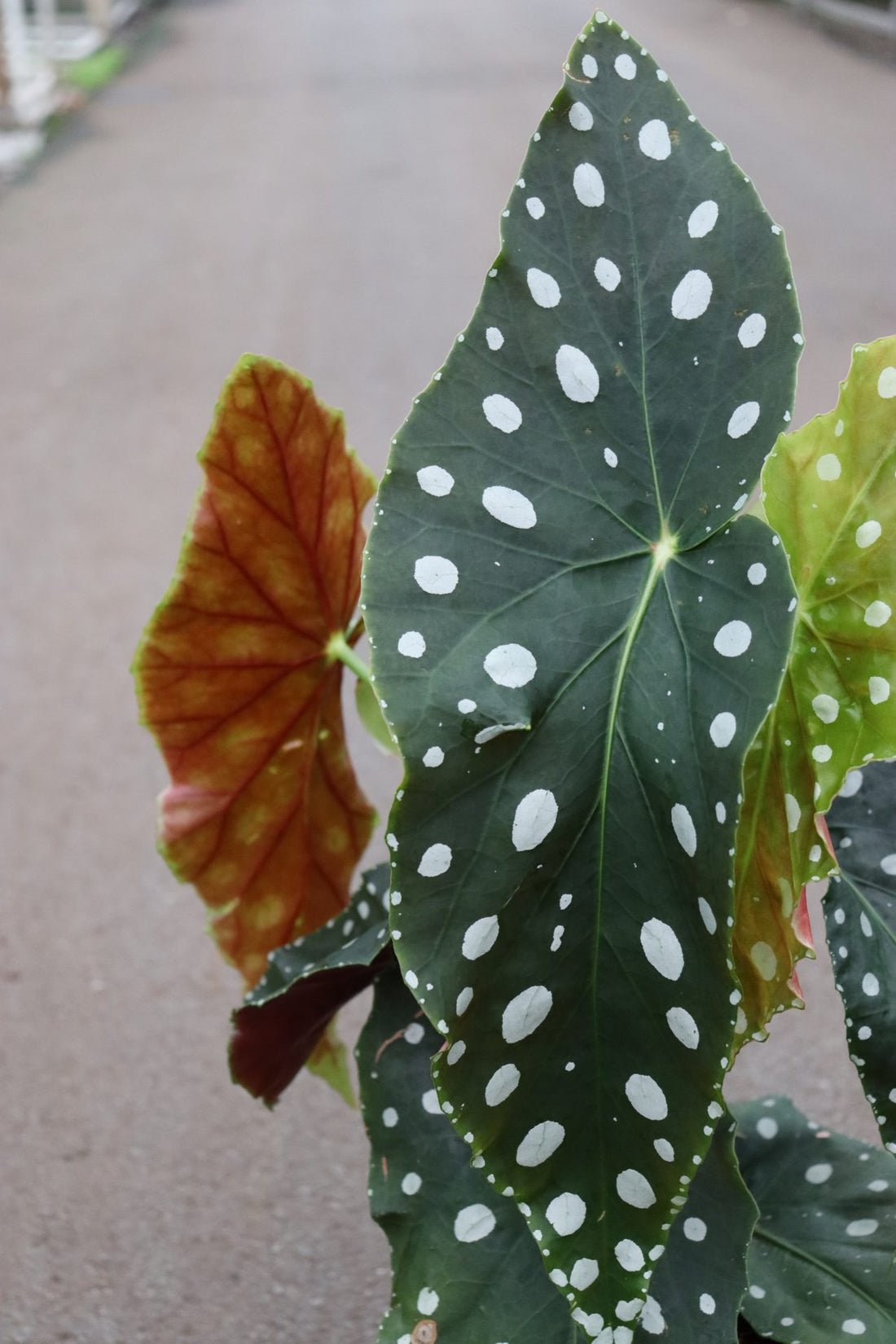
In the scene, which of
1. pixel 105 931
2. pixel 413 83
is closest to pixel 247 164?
pixel 413 83

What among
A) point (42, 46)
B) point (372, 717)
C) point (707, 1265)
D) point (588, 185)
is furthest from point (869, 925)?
point (42, 46)

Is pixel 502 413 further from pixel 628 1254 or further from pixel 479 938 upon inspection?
pixel 628 1254

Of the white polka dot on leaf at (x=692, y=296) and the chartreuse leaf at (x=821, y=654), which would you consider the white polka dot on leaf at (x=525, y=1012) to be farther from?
the white polka dot on leaf at (x=692, y=296)

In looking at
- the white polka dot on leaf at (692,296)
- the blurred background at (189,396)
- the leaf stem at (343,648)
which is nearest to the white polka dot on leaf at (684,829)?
the white polka dot on leaf at (692,296)

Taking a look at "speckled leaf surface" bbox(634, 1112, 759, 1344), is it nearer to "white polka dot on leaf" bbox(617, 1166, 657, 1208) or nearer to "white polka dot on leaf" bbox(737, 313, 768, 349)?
"white polka dot on leaf" bbox(617, 1166, 657, 1208)

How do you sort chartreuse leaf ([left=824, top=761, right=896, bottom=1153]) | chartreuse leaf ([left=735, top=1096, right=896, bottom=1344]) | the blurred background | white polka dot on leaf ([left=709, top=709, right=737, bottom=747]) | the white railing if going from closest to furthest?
white polka dot on leaf ([left=709, top=709, right=737, bottom=747]), chartreuse leaf ([left=824, top=761, right=896, bottom=1153]), chartreuse leaf ([left=735, top=1096, right=896, bottom=1344]), the blurred background, the white railing

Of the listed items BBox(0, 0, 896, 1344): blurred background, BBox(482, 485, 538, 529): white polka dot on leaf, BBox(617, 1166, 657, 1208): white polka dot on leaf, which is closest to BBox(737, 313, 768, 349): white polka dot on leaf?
BBox(482, 485, 538, 529): white polka dot on leaf
